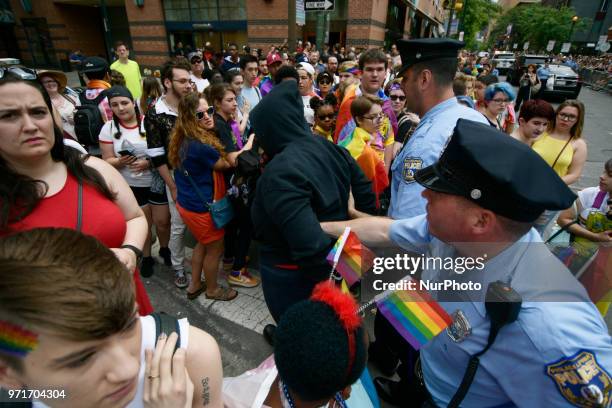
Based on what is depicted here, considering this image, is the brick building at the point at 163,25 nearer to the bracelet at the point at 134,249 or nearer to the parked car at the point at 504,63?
the parked car at the point at 504,63

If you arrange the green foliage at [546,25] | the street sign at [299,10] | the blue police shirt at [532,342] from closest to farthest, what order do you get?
the blue police shirt at [532,342], the street sign at [299,10], the green foliage at [546,25]

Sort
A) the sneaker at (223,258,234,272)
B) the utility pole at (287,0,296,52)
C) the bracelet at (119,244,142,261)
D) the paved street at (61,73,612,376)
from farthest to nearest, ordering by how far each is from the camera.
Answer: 1. the utility pole at (287,0,296,52)
2. the sneaker at (223,258,234,272)
3. the paved street at (61,73,612,376)
4. the bracelet at (119,244,142,261)

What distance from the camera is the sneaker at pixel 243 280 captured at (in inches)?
141

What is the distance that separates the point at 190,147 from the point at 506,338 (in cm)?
256

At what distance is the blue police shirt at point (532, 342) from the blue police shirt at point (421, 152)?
20.7 inches

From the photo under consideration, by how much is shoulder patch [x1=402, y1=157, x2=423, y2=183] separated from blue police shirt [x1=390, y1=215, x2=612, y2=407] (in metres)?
0.59

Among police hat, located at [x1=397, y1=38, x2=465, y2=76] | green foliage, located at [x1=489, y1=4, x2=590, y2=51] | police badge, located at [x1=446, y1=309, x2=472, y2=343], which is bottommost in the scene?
police badge, located at [x1=446, y1=309, x2=472, y2=343]

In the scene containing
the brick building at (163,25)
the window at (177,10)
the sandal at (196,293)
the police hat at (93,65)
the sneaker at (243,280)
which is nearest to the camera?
the sandal at (196,293)

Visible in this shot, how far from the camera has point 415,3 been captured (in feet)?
91.3

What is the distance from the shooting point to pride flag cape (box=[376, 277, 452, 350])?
1176 mm

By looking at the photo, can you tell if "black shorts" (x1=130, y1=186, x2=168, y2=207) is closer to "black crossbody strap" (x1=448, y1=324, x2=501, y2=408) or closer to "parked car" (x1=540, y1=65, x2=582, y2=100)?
"black crossbody strap" (x1=448, y1=324, x2=501, y2=408)

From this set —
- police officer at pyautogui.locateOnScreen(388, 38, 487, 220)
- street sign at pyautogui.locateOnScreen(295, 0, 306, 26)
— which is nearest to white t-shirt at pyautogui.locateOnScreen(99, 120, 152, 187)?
police officer at pyautogui.locateOnScreen(388, 38, 487, 220)

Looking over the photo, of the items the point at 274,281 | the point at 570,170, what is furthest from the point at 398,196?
the point at 570,170

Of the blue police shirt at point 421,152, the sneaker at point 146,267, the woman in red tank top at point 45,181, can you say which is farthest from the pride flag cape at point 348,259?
the sneaker at point 146,267
